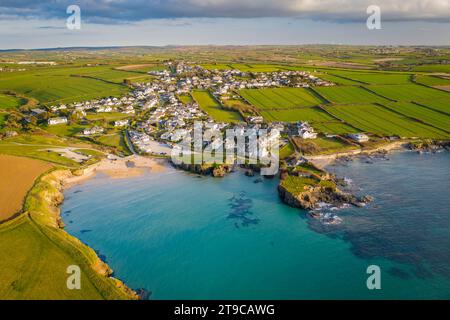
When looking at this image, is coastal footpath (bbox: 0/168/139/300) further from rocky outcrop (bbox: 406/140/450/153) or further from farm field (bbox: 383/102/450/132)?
farm field (bbox: 383/102/450/132)

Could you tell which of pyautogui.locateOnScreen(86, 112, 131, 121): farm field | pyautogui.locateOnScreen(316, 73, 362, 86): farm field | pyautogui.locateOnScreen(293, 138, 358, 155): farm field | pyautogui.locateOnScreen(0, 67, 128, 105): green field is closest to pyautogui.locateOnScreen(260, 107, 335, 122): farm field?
pyautogui.locateOnScreen(293, 138, 358, 155): farm field

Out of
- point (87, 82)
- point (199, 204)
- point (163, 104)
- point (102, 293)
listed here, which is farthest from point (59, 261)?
point (87, 82)

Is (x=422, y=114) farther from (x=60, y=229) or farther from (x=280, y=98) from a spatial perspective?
(x=60, y=229)

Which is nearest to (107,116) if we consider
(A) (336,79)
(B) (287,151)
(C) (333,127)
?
(B) (287,151)

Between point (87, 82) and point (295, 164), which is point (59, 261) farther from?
point (87, 82)

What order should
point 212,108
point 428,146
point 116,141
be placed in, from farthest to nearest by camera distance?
1. point 212,108
2. point 116,141
3. point 428,146

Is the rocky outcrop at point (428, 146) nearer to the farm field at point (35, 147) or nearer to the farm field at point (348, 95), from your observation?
the farm field at point (348, 95)
